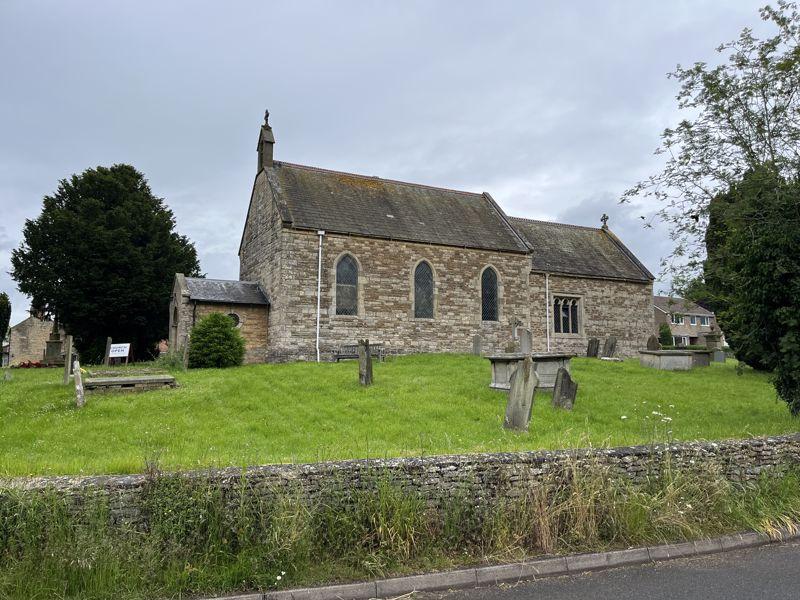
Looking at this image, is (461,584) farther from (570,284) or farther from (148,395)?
(570,284)

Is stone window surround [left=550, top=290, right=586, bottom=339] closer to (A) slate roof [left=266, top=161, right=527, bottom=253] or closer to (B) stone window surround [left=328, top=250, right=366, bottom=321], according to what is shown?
(A) slate roof [left=266, top=161, right=527, bottom=253]

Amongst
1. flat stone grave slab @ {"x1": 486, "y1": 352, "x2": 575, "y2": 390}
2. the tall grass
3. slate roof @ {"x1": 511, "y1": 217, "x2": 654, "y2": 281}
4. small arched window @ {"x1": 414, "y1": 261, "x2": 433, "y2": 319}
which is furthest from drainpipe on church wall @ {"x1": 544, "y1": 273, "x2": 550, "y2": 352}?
Result: the tall grass

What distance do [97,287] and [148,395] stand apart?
19350 millimetres

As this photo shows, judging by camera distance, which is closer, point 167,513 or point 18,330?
point 167,513

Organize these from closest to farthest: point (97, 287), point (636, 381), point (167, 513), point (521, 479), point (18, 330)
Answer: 1. point (167, 513)
2. point (521, 479)
3. point (636, 381)
4. point (97, 287)
5. point (18, 330)

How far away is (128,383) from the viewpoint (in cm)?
1396

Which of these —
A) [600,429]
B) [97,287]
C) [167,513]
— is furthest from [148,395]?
[97,287]

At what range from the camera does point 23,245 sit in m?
31.9

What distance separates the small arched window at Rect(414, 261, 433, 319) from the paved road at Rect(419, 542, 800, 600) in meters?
20.0

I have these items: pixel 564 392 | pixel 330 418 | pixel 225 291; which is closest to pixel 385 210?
pixel 225 291

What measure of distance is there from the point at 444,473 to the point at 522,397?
4.82m

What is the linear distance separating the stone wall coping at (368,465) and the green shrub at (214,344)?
14.6 m

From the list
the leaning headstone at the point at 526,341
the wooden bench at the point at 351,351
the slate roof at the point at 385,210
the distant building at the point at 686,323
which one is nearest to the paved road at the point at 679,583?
the leaning headstone at the point at 526,341

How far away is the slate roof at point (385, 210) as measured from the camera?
2439cm
